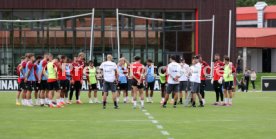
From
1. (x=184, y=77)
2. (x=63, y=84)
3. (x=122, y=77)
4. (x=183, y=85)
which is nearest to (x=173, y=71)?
(x=184, y=77)

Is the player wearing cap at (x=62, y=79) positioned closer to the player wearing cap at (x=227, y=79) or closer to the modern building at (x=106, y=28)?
the player wearing cap at (x=227, y=79)

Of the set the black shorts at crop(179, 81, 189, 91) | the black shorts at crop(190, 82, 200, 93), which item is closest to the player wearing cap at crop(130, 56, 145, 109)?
the black shorts at crop(190, 82, 200, 93)

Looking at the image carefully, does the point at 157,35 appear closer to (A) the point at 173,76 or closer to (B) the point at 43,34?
(B) the point at 43,34

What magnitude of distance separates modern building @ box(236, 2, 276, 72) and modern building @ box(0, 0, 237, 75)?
19.0 meters

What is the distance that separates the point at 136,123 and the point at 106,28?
3834 cm

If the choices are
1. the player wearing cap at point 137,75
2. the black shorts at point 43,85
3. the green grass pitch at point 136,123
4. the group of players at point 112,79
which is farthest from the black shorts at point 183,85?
the black shorts at point 43,85

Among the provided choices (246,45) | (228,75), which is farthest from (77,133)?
(246,45)

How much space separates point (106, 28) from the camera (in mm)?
57562

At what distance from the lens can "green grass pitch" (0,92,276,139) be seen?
16484 millimetres

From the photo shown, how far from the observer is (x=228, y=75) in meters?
28.5

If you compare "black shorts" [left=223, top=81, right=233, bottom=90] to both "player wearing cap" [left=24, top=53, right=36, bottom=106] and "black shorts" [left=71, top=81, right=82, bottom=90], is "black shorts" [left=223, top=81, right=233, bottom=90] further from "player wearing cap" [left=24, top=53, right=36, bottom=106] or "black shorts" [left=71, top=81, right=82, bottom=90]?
"player wearing cap" [left=24, top=53, right=36, bottom=106]

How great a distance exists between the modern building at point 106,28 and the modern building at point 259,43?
19046 millimetres

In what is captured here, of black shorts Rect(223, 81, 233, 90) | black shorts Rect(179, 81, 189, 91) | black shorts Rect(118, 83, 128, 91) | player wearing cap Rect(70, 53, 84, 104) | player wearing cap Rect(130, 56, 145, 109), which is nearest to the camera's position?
player wearing cap Rect(130, 56, 145, 109)

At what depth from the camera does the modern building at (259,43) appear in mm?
77125
